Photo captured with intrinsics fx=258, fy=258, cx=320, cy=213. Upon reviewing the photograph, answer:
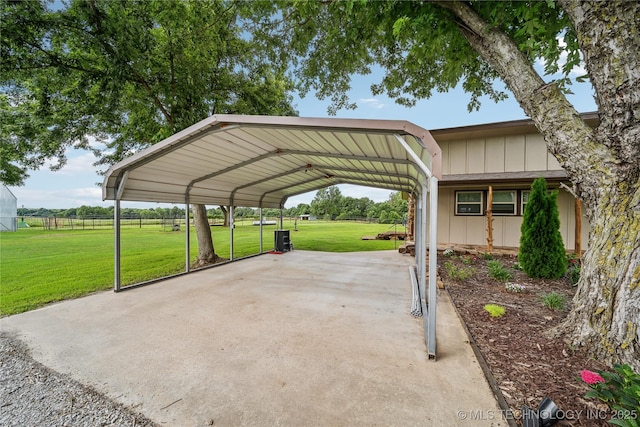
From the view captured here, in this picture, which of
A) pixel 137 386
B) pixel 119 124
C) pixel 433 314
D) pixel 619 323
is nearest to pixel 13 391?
pixel 137 386

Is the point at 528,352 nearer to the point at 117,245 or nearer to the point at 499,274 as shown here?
the point at 499,274

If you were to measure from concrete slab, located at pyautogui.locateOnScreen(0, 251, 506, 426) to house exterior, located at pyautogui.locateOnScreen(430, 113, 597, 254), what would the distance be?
543 cm

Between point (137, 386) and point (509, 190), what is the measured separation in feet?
34.2

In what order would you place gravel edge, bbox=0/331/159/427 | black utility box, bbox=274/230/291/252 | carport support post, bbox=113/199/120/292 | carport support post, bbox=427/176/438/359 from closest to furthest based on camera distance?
gravel edge, bbox=0/331/159/427
carport support post, bbox=427/176/438/359
carport support post, bbox=113/199/120/292
black utility box, bbox=274/230/291/252

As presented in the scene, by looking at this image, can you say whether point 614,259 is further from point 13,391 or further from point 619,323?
point 13,391

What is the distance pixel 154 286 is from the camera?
5.47 meters

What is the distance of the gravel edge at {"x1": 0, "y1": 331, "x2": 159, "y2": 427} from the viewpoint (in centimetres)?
189

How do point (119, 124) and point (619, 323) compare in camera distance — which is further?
point (119, 124)

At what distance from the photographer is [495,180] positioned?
8.03 metres

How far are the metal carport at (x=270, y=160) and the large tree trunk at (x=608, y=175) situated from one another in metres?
1.43

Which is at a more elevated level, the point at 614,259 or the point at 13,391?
the point at 614,259

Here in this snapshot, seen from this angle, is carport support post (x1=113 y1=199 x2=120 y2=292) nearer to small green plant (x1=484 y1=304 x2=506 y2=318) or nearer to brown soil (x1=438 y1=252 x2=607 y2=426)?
brown soil (x1=438 y1=252 x2=607 y2=426)

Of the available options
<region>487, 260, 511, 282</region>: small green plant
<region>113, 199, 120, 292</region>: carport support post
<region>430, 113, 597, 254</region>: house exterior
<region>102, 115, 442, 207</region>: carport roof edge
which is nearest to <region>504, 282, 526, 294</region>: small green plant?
<region>487, 260, 511, 282</region>: small green plant

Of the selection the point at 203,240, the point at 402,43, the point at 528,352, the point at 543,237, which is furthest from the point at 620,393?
the point at 203,240
